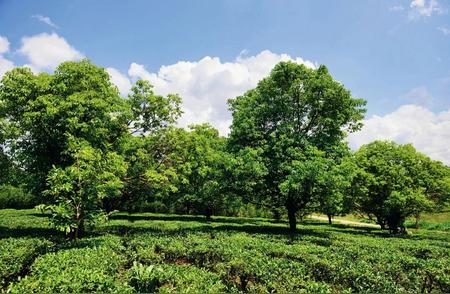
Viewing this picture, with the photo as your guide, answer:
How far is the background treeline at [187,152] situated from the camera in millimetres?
19766

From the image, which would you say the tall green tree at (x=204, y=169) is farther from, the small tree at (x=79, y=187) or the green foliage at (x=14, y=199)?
the green foliage at (x=14, y=199)

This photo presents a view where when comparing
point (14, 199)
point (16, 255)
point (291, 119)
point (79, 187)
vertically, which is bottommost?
point (16, 255)

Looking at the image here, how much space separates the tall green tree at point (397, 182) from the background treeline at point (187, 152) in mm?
A: 118

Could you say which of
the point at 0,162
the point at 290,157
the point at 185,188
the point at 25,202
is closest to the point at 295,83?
the point at 290,157

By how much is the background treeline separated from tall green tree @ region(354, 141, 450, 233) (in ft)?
0.39

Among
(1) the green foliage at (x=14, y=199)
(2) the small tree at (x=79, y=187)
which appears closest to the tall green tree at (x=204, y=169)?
(2) the small tree at (x=79, y=187)

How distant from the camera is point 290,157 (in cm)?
2681

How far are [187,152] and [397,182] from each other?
74.0ft

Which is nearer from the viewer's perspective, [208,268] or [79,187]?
[208,268]

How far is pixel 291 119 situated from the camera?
29.2 m

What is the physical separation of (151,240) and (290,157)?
42.7 ft

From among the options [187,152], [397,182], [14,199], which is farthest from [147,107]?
[14,199]

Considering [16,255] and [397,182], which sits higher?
[397,182]

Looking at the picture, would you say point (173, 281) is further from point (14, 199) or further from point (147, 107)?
point (14, 199)
